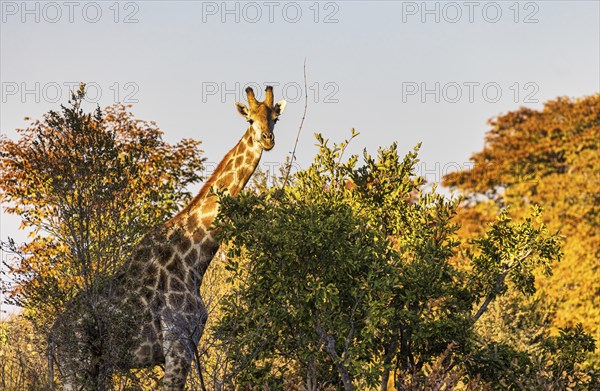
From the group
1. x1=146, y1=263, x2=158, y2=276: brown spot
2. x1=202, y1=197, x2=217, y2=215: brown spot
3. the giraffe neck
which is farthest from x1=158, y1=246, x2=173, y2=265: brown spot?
x1=202, y1=197, x2=217, y2=215: brown spot

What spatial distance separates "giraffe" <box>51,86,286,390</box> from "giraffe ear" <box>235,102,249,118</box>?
0.77 ft

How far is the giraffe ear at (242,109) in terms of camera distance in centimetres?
1436

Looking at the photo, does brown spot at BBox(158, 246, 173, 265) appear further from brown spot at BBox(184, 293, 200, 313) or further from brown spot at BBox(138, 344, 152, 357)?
brown spot at BBox(138, 344, 152, 357)

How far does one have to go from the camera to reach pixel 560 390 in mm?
12039

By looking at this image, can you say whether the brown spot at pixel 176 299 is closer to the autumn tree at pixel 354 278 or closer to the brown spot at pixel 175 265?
the brown spot at pixel 175 265

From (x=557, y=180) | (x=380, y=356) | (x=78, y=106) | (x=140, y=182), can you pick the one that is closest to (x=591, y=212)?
(x=557, y=180)

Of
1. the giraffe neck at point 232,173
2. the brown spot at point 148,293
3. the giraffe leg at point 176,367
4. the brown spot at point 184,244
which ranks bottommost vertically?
the giraffe leg at point 176,367

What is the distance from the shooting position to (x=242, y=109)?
1443 centimetres

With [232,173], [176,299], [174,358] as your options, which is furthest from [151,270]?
[232,173]

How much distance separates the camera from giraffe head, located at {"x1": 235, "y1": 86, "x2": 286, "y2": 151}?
1411 cm

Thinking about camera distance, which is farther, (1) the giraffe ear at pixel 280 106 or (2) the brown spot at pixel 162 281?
(1) the giraffe ear at pixel 280 106

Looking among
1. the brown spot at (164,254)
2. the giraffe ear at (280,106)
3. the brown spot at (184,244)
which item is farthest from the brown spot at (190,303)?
the giraffe ear at (280,106)

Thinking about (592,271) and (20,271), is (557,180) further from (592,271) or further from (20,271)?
(20,271)

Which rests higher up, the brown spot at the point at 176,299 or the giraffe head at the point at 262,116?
the giraffe head at the point at 262,116
